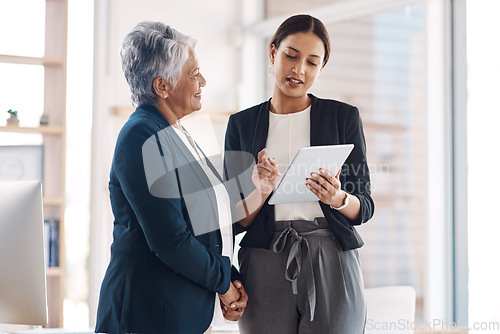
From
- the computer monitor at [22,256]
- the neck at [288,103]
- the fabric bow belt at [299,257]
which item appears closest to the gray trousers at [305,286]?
the fabric bow belt at [299,257]

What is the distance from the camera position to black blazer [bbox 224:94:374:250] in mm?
1696

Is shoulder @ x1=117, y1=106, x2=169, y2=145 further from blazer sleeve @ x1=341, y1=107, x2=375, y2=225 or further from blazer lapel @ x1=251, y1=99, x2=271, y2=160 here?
blazer sleeve @ x1=341, y1=107, x2=375, y2=225

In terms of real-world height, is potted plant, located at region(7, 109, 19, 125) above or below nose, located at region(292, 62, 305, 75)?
above

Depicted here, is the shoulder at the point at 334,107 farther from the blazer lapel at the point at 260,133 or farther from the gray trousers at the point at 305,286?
the gray trousers at the point at 305,286

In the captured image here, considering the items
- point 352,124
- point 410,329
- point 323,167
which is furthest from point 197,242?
point 410,329

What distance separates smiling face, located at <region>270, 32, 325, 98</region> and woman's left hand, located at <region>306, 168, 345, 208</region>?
28 centimetres

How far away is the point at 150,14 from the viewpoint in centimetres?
453

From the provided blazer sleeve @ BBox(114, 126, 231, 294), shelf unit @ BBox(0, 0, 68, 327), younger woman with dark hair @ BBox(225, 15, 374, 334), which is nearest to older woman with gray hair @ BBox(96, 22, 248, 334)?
blazer sleeve @ BBox(114, 126, 231, 294)

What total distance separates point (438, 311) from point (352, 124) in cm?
232

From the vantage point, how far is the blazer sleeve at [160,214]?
60.0 inches

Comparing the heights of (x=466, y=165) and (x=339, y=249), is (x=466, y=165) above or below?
above

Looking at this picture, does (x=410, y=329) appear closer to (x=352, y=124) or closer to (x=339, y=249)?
(x=339, y=249)

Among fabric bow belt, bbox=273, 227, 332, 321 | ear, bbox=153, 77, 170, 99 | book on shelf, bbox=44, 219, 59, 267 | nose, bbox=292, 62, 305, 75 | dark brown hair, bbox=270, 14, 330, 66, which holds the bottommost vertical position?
book on shelf, bbox=44, 219, 59, 267

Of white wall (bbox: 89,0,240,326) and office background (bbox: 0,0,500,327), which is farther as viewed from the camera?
white wall (bbox: 89,0,240,326)
